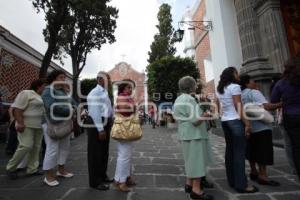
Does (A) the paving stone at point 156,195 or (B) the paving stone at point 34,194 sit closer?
(A) the paving stone at point 156,195

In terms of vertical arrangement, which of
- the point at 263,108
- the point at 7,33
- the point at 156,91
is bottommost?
the point at 263,108

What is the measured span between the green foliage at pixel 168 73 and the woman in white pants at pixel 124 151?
51.0ft

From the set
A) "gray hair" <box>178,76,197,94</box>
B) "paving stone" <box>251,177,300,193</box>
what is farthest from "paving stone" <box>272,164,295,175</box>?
"gray hair" <box>178,76,197,94</box>

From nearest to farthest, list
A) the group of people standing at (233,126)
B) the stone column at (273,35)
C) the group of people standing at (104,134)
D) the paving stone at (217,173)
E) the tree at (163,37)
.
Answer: the group of people standing at (233,126)
the group of people standing at (104,134)
the paving stone at (217,173)
the stone column at (273,35)
the tree at (163,37)

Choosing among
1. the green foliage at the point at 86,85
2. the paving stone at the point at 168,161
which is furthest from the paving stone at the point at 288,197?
the green foliage at the point at 86,85

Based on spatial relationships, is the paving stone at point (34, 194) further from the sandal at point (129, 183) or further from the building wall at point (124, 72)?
the building wall at point (124, 72)

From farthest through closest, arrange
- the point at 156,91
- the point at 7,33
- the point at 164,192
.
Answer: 1. the point at 156,91
2. the point at 7,33
3. the point at 164,192

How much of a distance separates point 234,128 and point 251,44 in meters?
6.35

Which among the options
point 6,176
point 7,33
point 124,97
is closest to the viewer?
point 124,97

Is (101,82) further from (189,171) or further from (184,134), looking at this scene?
(189,171)

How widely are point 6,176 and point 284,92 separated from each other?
4848 millimetres

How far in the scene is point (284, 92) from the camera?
3664mm

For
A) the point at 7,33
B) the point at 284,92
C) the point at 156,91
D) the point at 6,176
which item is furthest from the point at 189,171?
the point at 156,91

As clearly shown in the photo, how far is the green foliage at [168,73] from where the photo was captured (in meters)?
19.9
